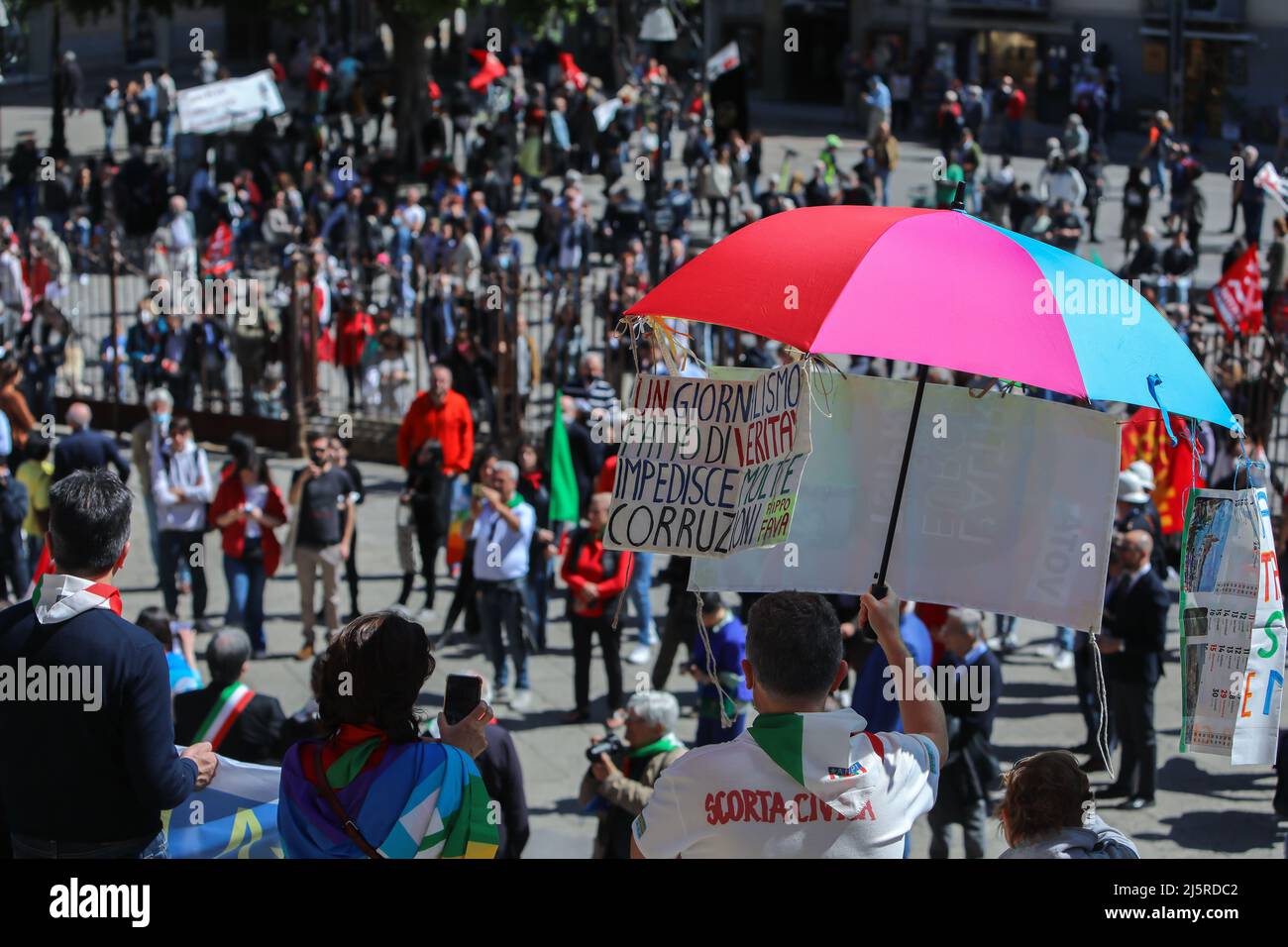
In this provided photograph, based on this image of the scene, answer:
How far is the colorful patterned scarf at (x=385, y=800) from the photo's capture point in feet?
12.3

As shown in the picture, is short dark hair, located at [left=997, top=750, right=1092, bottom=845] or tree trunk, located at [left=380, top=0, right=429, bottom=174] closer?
short dark hair, located at [left=997, top=750, right=1092, bottom=845]

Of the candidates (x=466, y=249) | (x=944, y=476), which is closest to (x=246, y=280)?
(x=466, y=249)

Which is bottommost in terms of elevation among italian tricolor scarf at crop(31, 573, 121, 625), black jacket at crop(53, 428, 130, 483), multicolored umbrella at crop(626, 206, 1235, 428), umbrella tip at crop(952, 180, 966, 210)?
black jacket at crop(53, 428, 130, 483)

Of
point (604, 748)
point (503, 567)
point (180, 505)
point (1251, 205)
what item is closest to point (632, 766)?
point (604, 748)

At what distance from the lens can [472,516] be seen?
11758mm

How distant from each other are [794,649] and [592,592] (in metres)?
6.97

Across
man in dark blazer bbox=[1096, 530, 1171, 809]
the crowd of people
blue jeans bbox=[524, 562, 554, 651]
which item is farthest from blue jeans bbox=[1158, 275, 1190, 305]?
man in dark blazer bbox=[1096, 530, 1171, 809]

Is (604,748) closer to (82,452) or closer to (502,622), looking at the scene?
(502,622)

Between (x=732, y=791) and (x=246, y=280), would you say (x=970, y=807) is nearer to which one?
(x=732, y=791)

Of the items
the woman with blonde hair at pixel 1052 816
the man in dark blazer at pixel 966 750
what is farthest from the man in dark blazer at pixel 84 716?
the man in dark blazer at pixel 966 750

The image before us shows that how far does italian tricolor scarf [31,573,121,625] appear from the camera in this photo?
387cm

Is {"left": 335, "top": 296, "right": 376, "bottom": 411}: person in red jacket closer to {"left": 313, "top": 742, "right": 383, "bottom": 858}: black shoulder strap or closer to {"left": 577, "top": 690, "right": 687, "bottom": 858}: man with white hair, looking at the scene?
{"left": 577, "top": 690, "right": 687, "bottom": 858}: man with white hair

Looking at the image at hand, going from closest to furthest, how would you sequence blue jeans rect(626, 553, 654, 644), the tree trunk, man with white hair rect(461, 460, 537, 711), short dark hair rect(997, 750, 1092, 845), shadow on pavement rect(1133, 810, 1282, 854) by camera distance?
short dark hair rect(997, 750, 1092, 845), shadow on pavement rect(1133, 810, 1282, 854), man with white hair rect(461, 460, 537, 711), blue jeans rect(626, 553, 654, 644), the tree trunk
